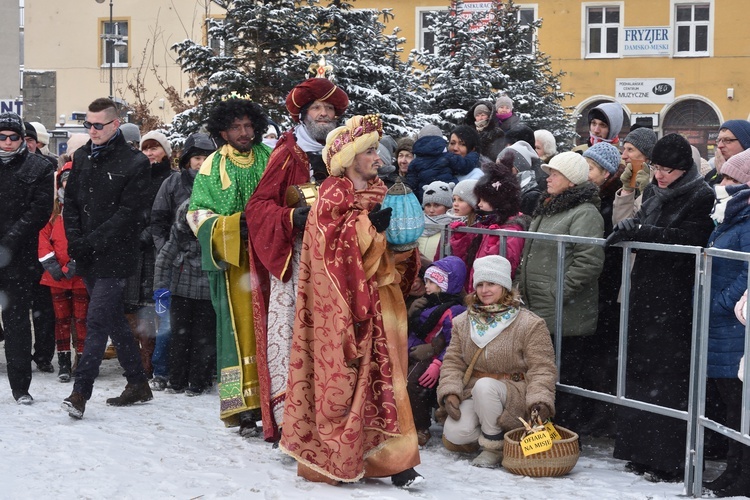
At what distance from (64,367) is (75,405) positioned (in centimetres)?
211

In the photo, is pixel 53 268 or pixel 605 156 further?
pixel 53 268

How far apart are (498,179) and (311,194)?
Answer: 143cm

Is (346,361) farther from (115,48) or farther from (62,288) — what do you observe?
(115,48)

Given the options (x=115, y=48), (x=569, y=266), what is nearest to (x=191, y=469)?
(x=569, y=266)

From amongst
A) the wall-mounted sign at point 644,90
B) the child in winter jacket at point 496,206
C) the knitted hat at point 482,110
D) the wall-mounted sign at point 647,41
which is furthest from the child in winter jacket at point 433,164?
the wall-mounted sign at point 647,41

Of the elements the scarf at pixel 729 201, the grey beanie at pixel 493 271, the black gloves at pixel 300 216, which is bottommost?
the grey beanie at pixel 493 271

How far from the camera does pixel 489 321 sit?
263 inches

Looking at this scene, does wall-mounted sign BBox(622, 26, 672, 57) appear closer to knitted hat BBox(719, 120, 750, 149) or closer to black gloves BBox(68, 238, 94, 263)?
knitted hat BBox(719, 120, 750, 149)

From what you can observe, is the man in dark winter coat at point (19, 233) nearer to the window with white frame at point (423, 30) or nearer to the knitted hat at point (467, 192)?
the knitted hat at point (467, 192)

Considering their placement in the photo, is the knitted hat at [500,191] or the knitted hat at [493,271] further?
the knitted hat at [500,191]

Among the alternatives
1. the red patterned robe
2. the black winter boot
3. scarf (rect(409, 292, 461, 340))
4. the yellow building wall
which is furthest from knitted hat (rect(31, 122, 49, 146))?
the yellow building wall

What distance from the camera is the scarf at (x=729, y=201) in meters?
5.77

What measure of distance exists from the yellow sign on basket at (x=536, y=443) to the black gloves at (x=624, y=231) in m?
1.13

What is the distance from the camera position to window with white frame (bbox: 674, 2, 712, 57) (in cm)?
3534
